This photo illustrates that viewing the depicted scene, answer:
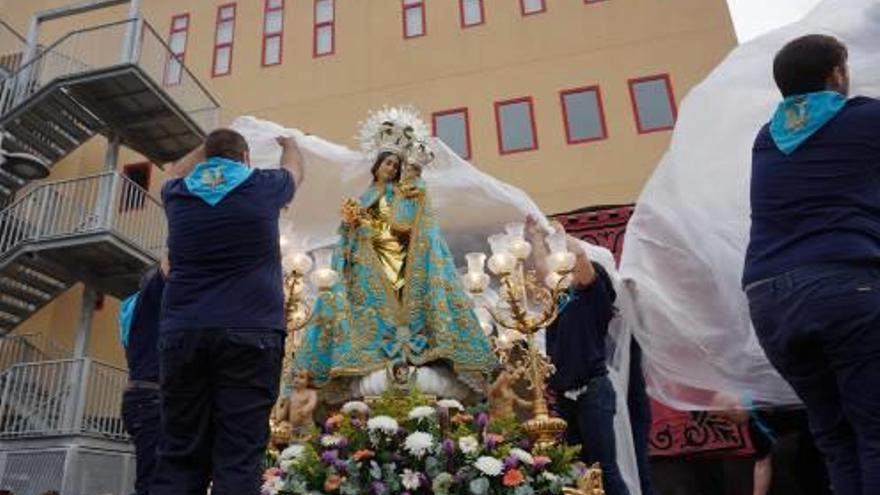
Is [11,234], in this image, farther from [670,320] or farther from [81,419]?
[670,320]

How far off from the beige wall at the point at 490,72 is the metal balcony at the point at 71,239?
2481mm

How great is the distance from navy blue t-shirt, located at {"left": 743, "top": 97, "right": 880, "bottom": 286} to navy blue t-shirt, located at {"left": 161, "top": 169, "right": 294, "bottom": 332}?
1534mm

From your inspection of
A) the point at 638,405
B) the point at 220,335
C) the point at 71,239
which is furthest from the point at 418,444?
the point at 71,239

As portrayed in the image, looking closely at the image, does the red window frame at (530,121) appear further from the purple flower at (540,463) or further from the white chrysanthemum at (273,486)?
the white chrysanthemum at (273,486)

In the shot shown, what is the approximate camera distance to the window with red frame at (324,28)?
14555 mm

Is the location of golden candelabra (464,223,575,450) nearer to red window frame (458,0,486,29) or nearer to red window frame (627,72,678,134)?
red window frame (627,72,678,134)

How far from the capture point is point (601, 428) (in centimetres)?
358

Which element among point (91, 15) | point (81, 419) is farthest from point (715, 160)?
point (91, 15)

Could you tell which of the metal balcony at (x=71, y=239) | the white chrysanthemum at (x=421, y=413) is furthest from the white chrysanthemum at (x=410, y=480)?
the metal balcony at (x=71, y=239)

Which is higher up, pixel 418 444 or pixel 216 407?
pixel 216 407

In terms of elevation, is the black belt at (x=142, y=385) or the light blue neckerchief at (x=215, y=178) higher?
the light blue neckerchief at (x=215, y=178)

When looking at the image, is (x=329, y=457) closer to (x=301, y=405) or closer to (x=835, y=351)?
(x=301, y=405)

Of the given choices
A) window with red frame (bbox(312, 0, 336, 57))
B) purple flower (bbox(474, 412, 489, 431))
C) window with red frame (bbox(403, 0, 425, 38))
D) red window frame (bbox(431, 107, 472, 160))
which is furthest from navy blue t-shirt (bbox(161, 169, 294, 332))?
window with red frame (bbox(312, 0, 336, 57))

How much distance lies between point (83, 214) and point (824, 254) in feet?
36.0
